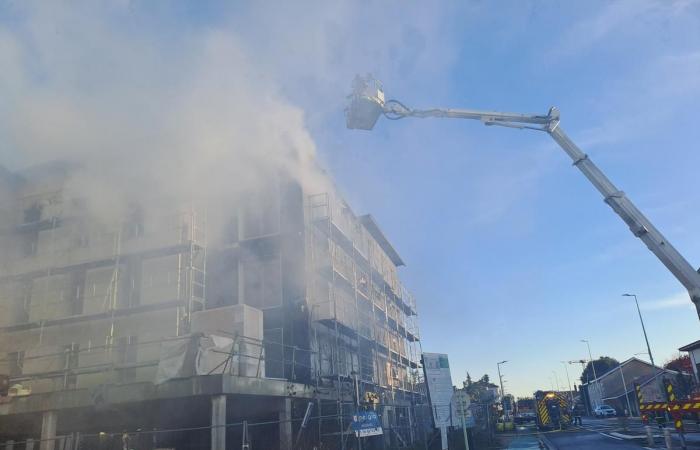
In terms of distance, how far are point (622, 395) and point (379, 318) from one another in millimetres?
40581

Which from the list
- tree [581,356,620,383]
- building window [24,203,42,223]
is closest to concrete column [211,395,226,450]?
building window [24,203,42,223]

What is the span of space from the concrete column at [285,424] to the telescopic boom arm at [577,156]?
22.9ft

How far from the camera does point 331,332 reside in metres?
17.8

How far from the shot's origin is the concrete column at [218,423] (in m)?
9.35

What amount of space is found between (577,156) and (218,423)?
9626mm

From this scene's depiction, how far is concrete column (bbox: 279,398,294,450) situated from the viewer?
11.4 m

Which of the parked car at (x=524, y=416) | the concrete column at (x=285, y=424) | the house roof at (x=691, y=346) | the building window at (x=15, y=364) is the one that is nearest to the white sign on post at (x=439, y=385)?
the concrete column at (x=285, y=424)

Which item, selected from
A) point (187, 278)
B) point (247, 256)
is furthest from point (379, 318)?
point (187, 278)

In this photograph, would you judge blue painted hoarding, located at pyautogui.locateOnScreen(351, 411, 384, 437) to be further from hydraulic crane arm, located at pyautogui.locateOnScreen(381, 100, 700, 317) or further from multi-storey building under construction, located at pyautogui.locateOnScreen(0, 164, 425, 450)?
hydraulic crane arm, located at pyautogui.locateOnScreen(381, 100, 700, 317)

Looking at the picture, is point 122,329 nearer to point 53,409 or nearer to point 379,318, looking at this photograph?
point 53,409

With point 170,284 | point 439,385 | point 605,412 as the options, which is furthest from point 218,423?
point 605,412

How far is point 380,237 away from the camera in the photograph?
29250mm

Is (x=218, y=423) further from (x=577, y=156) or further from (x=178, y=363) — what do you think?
(x=577, y=156)

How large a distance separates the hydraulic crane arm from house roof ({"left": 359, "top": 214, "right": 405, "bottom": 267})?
12.9 metres
